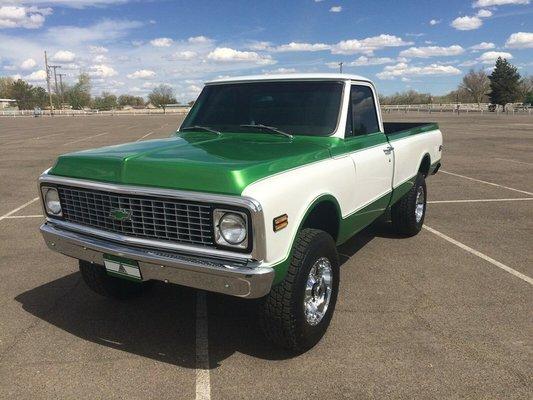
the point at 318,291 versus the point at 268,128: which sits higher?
the point at 268,128

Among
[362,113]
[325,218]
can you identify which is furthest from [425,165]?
[325,218]

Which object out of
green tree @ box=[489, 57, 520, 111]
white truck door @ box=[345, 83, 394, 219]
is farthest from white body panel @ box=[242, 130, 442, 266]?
green tree @ box=[489, 57, 520, 111]

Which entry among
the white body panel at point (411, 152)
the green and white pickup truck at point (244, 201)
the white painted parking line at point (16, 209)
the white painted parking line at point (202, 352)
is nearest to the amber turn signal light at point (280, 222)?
the green and white pickup truck at point (244, 201)

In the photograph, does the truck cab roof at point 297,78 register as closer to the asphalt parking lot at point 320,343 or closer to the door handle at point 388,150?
the door handle at point 388,150

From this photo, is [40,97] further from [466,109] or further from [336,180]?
[336,180]

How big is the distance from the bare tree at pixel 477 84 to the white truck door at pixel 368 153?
98327mm

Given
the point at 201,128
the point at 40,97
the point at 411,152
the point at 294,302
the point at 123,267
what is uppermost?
the point at 40,97

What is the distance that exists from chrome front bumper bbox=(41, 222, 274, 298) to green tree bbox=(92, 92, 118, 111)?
129 metres

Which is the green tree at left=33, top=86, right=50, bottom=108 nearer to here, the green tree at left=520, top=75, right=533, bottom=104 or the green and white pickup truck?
the green tree at left=520, top=75, right=533, bottom=104

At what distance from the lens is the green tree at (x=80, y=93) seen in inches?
4727

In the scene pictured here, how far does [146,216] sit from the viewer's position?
10.2 feet

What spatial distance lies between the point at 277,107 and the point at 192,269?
2.04 metres

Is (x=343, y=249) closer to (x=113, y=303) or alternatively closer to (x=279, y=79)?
(x=279, y=79)

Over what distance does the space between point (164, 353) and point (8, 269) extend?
2.67 m
